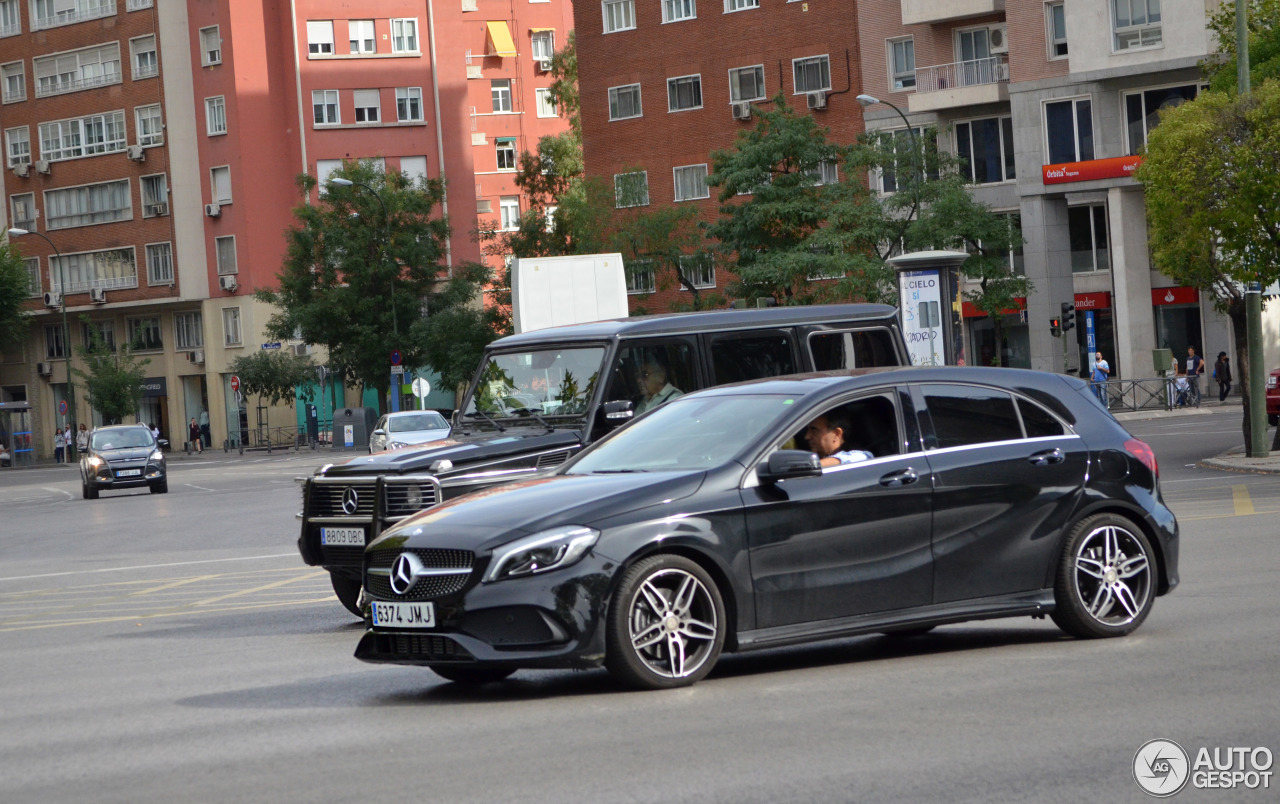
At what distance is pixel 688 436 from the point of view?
29.8 ft

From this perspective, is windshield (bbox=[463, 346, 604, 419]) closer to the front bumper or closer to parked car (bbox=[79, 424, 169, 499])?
the front bumper

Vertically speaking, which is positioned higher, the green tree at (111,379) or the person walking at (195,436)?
the green tree at (111,379)

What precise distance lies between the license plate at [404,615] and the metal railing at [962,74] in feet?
163

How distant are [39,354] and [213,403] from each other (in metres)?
13.2

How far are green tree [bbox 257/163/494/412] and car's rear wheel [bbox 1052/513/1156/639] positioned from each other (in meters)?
55.3

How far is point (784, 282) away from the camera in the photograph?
1982 inches

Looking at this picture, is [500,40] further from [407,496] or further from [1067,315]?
[407,496]

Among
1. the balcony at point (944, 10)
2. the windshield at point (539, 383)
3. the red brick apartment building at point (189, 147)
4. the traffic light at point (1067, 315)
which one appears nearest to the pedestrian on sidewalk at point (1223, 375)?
the traffic light at point (1067, 315)

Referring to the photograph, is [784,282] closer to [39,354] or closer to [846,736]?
[846,736]

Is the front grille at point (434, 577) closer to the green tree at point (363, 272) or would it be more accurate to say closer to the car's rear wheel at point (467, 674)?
the car's rear wheel at point (467, 674)

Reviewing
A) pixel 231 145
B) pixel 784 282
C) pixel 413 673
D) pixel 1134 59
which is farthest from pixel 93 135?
pixel 413 673

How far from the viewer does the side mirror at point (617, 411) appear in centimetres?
1212

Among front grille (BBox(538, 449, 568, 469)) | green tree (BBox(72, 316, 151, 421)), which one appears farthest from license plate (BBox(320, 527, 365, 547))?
green tree (BBox(72, 316, 151, 421))

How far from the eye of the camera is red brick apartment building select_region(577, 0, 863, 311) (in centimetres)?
6212
